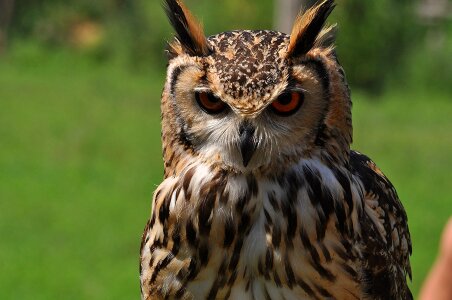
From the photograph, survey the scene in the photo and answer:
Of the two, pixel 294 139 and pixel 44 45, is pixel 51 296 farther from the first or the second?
pixel 44 45

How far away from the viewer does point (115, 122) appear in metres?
12.8

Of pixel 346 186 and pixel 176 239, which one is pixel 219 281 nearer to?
pixel 176 239

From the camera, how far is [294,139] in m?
2.51

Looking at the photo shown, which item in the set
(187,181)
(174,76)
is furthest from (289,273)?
(174,76)

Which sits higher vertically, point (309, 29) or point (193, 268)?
point (309, 29)

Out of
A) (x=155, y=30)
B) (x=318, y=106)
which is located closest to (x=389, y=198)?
(x=318, y=106)

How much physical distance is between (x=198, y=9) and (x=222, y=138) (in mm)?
14876

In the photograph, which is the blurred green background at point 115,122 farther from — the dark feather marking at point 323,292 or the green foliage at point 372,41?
the dark feather marking at point 323,292

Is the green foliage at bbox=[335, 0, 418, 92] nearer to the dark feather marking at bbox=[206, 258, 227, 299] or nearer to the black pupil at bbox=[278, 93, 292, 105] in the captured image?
the dark feather marking at bbox=[206, 258, 227, 299]

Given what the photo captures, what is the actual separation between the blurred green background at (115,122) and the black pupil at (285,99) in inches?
125

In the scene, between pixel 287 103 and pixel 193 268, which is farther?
pixel 193 268

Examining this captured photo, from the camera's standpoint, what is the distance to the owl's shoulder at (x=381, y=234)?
2.78m

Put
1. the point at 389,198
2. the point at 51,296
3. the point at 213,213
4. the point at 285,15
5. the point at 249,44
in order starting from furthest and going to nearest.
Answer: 1. the point at 285,15
2. the point at 51,296
3. the point at 389,198
4. the point at 213,213
5. the point at 249,44

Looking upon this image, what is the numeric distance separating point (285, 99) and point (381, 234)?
0.61m
